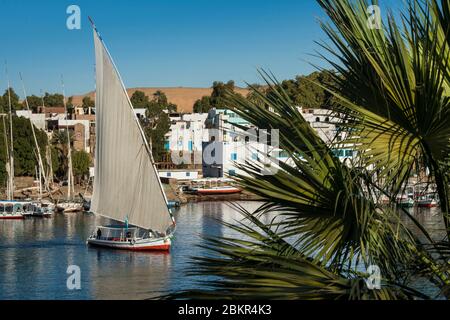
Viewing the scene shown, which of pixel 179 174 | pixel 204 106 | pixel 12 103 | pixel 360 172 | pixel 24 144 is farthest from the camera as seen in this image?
pixel 204 106

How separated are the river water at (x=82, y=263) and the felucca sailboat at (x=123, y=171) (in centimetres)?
99

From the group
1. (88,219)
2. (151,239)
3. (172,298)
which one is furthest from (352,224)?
(88,219)

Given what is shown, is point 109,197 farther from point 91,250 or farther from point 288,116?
point 288,116

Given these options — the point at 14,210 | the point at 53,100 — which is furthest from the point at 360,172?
the point at 53,100

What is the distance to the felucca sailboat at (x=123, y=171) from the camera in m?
33.0

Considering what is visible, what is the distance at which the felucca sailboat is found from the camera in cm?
3297

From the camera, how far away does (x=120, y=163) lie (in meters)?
34.1

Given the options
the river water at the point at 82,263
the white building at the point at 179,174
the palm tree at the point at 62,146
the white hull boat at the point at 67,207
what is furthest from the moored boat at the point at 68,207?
the white building at the point at 179,174

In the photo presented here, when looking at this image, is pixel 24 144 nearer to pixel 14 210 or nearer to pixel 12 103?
pixel 14 210

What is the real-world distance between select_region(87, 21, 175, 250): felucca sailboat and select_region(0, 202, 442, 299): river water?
3.25ft

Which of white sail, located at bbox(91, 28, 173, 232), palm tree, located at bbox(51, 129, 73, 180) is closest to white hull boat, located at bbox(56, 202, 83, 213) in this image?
palm tree, located at bbox(51, 129, 73, 180)

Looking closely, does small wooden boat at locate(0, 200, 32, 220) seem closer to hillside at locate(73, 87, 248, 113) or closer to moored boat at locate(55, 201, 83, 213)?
moored boat at locate(55, 201, 83, 213)

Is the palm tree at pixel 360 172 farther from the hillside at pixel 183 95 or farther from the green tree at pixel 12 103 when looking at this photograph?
the hillside at pixel 183 95

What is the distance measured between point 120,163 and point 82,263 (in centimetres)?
508
